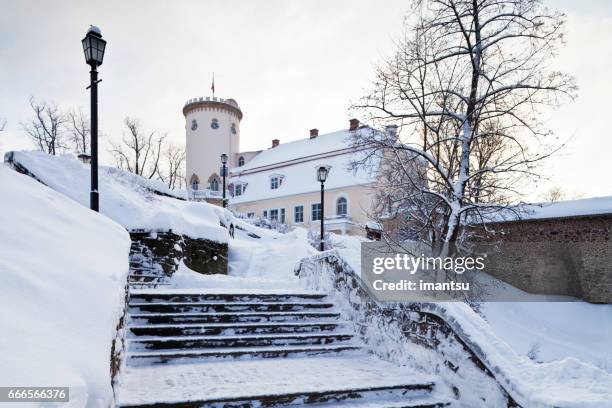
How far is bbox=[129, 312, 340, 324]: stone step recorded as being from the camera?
5102mm

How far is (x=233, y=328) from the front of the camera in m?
5.21

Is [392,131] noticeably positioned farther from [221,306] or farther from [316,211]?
[316,211]

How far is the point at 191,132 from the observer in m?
42.0

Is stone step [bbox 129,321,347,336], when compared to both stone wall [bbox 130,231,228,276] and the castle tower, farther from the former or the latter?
the castle tower

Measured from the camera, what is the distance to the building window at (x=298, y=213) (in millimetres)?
32938

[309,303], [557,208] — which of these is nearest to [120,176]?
[309,303]

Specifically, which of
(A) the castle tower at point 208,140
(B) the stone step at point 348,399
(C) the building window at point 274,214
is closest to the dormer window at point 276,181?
(C) the building window at point 274,214

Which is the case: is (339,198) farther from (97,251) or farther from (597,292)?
(97,251)

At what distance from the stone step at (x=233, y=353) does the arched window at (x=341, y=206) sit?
25518 millimetres

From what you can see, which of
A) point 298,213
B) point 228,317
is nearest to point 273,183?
point 298,213

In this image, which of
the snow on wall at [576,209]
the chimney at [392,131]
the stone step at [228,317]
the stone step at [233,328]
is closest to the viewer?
the stone step at [233,328]

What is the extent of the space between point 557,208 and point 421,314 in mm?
16041

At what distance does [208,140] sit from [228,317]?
3759cm

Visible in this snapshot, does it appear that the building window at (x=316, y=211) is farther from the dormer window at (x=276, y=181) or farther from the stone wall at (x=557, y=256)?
the stone wall at (x=557, y=256)
